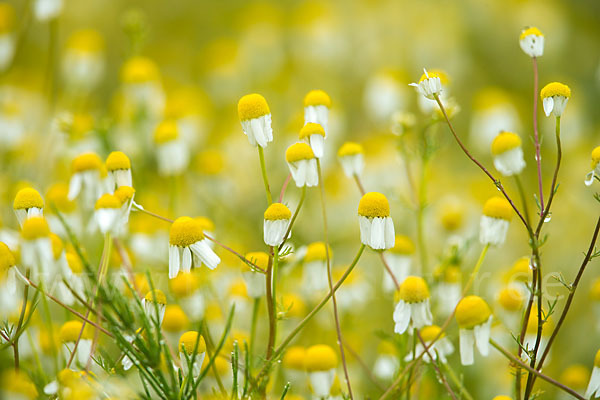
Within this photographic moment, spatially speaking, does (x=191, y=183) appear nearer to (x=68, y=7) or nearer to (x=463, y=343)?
(x=463, y=343)

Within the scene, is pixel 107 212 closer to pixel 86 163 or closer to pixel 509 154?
pixel 86 163

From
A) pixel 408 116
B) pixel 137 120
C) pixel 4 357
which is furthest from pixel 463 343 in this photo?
pixel 137 120

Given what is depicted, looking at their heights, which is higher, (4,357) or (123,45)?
(123,45)

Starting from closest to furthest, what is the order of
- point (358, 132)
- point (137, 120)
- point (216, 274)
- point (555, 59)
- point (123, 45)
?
point (216, 274) < point (137, 120) < point (555, 59) < point (358, 132) < point (123, 45)

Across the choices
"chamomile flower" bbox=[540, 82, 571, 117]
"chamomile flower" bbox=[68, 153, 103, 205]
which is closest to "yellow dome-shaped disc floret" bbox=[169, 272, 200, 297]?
"chamomile flower" bbox=[68, 153, 103, 205]

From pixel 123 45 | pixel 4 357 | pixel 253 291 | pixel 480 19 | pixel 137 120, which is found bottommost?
pixel 4 357

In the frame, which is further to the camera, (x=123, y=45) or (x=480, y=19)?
(x=123, y=45)

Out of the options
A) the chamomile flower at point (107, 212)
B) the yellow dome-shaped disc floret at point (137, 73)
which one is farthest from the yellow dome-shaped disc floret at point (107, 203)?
the yellow dome-shaped disc floret at point (137, 73)

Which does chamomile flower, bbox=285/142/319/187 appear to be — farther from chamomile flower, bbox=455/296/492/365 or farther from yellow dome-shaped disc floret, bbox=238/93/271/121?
chamomile flower, bbox=455/296/492/365
